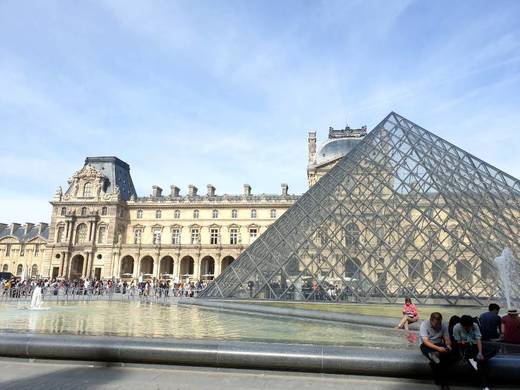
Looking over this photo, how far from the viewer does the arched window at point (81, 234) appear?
178ft

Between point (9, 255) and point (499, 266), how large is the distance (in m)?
70.4

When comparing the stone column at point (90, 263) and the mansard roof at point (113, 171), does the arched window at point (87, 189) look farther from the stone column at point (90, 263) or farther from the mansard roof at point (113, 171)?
the stone column at point (90, 263)

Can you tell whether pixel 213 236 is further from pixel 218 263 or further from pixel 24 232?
pixel 24 232

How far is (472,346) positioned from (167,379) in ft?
11.7

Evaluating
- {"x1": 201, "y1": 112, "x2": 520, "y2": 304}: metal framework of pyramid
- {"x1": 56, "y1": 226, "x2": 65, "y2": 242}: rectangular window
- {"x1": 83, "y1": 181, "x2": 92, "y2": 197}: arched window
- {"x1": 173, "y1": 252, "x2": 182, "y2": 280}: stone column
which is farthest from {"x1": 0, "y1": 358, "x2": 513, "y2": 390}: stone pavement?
{"x1": 83, "y1": 181, "x2": 92, "y2": 197}: arched window

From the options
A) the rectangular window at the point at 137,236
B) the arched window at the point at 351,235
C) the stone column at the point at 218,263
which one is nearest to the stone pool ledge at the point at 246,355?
the arched window at the point at 351,235

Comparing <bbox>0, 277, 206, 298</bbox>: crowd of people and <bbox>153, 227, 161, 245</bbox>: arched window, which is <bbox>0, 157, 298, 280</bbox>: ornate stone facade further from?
<bbox>0, 277, 206, 298</bbox>: crowd of people

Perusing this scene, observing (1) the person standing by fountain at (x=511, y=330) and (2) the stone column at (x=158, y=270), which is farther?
(2) the stone column at (x=158, y=270)

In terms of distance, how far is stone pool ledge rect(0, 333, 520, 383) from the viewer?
16.0ft

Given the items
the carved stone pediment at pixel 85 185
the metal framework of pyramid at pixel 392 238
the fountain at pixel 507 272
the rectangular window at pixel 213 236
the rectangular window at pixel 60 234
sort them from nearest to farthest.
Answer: the fountain at pixel 507 272
the metal framework of pyramid at pixel 392 238
the rectangular window at pixel 60 234
the rectangular window at pixel 213 236
the carved stone pediment at pixel 85 185

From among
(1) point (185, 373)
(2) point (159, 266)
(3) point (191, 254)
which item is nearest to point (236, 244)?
(3) point (191, 254)

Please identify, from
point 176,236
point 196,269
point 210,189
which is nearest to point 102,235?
point 176,236

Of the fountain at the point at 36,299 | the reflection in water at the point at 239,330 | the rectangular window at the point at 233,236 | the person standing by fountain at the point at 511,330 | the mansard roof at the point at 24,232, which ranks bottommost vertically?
the reflection in water at the point at 239,330

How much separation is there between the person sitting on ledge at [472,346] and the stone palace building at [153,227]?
1838 inches
